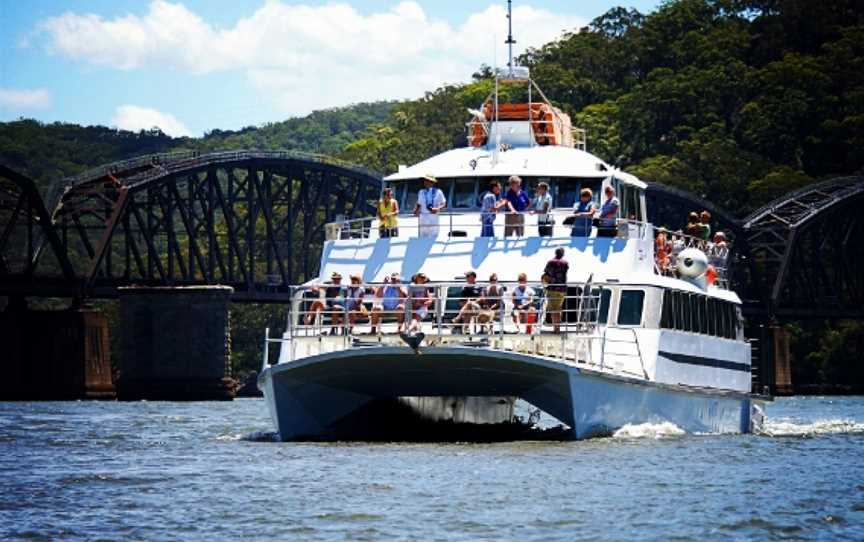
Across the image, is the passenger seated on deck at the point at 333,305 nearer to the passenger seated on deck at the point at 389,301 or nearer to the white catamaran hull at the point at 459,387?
the passenger seated on deck at the point at 389,301

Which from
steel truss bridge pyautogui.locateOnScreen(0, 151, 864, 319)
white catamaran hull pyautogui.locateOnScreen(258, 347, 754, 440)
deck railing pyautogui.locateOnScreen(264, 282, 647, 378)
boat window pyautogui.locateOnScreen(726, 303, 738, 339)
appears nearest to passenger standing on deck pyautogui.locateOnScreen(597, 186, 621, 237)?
deck railing pyautogui.locateOnScreen(264, 282, 647, 378)

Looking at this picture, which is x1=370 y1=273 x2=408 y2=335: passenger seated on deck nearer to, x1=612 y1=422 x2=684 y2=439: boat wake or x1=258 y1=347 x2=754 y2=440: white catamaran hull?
x1=258 y1=347 x2=754 y2=440: white catamaran hull

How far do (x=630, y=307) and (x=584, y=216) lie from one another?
181 cm

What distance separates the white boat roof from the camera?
37.2 m

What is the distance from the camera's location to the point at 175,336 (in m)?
89.6

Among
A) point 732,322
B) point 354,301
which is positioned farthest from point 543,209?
point 732,322

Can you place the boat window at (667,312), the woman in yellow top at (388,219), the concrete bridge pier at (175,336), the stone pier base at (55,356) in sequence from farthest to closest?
the concrete bridge pier at (175,336) → the stone pier base at (55,356) → the woman in yellow top at (388,219) → the boat window at (667,312)

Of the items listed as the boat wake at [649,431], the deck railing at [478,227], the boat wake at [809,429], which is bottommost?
the boat wake at [809,429]

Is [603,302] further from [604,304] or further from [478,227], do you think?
[478,227]

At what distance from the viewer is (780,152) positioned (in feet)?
441

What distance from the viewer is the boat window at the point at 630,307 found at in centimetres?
3431

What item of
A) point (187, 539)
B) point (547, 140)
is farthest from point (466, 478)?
point (547, 140)

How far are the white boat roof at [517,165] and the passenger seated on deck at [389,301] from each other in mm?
3461

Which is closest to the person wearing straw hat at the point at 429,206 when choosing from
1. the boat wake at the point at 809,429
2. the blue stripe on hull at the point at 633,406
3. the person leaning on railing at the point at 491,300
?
the person leaning on railing at the point at 491,300
